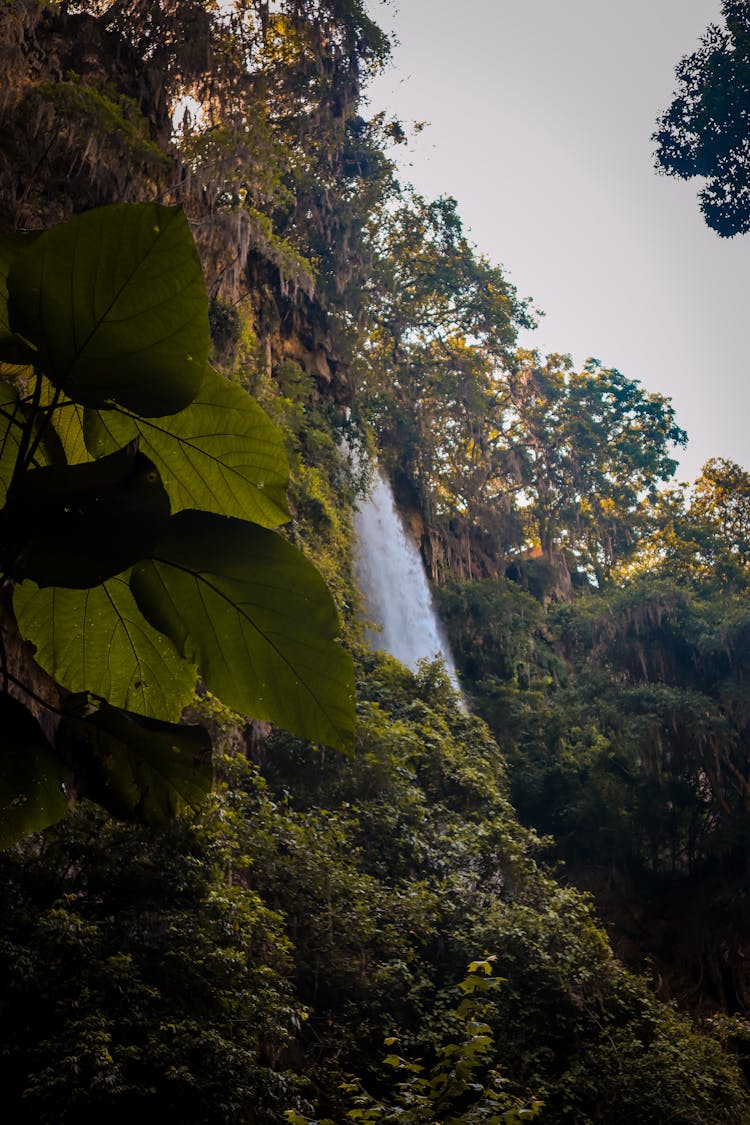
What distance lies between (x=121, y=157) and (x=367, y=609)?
23.6 ft

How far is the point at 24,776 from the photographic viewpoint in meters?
0.42

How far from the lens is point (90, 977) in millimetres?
3984

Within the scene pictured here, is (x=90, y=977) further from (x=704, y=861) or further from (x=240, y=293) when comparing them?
(x=704, y=861)

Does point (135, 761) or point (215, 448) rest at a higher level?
point (215, 448)

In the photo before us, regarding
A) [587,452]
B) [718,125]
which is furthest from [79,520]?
[587,452]

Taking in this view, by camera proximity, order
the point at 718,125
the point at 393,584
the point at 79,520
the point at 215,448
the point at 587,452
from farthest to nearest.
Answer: the point at 587,452 → the point at 393,584 → the point at 718,125 → the point at 215,448 → the point at 79,520

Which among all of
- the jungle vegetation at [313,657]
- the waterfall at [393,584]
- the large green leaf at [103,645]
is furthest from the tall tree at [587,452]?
the large green leaf at [103,645]

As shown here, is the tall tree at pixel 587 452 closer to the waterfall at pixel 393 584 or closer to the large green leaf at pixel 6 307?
the waterfall at pixel 393 584

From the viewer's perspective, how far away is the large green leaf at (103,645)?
0.49 m

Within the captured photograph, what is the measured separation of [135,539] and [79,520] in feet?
0.08

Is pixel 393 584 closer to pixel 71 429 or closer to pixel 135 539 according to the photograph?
pixel 71 429

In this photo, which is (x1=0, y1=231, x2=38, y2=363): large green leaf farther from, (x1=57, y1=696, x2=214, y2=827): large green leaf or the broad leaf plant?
(x1=57, y1=696, x2=214, y2=827): large green leaf

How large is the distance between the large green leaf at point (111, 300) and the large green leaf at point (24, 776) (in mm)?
154

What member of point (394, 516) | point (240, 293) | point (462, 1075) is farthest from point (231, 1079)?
point (394, 516)
